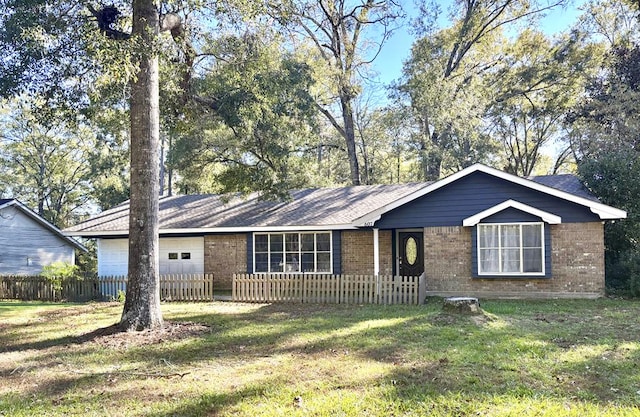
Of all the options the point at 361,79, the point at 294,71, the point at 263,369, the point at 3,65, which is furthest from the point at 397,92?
the point at 263,369

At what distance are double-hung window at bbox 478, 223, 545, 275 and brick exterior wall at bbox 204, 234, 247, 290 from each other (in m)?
8.55

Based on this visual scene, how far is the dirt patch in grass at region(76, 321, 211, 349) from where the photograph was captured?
837cm

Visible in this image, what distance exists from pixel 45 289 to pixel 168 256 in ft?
14.3

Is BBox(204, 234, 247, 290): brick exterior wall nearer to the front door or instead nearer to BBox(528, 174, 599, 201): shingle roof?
the front door

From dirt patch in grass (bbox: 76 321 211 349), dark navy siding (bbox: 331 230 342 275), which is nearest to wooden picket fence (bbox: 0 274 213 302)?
dark navy siding (bbox: 331 230 342 275)

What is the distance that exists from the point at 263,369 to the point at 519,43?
101 feet

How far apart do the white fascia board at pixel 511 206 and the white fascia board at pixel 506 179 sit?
0.59 m

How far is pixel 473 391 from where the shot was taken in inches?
215

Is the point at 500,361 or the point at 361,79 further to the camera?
the point at 361,79

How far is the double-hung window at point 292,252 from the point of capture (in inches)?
673

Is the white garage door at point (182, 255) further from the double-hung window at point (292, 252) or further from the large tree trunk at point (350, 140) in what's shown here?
the large tree trunk at point (350, 140)

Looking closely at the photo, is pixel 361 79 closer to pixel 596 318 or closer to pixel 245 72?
pixel 245 72

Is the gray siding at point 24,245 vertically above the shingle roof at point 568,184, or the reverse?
the shingle roof at point 568,184

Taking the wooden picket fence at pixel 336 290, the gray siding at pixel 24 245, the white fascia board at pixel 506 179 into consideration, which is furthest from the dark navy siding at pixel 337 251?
the gray siding at pixel 24 245
